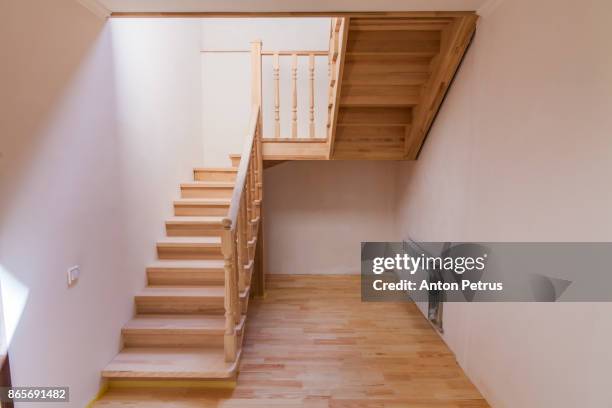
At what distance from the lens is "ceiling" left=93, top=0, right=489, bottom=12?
2.02 meters

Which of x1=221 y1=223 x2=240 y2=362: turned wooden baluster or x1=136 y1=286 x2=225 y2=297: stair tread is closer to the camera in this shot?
x1=221 y1=223 x2=240 y2=362: turned wooden baluster

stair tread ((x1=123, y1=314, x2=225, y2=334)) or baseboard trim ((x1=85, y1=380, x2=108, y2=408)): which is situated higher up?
stair tread ((x1=123, y1=314, x2=225, y2=334))

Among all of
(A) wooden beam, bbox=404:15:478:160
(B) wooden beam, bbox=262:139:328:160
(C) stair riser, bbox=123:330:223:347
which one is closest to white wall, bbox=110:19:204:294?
(C) stair riser, bbox=123:330:223:347

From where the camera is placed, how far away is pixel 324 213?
195 inches

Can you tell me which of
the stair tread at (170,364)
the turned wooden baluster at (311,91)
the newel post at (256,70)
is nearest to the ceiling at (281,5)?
the turned wooden baluster at (311,91)

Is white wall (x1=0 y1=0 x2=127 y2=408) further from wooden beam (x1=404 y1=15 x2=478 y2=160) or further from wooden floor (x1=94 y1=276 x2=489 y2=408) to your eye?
wooden beam (x1=404 y1=15 x2=478 y2=160)

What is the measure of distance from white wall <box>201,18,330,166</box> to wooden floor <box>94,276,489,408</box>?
237 cm

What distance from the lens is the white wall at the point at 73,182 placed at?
5.15ft

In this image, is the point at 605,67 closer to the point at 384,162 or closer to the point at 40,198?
the point at 40,198

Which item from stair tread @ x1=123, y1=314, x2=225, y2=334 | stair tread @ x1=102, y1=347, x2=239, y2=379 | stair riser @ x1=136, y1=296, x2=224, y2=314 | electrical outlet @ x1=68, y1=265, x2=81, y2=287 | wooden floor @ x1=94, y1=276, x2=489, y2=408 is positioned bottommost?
wooden floor @ x1=94, y1=276, x2=489, y2=408

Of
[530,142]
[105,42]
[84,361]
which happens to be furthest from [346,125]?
[84,361]

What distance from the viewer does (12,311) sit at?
1561 mm

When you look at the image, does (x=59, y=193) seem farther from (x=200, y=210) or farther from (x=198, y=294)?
(x=200, y=210)

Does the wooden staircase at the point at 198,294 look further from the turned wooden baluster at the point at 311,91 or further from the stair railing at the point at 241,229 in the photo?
the turned wooden baluster at the point at 311,91
